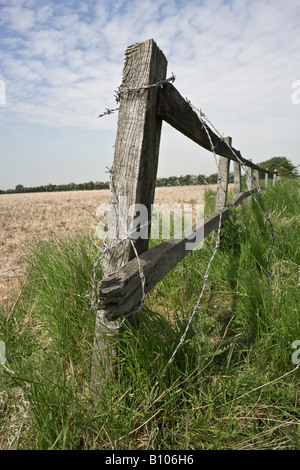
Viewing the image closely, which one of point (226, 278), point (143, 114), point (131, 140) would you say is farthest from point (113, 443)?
point (226, 278)

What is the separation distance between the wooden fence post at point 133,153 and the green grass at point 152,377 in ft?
0.60

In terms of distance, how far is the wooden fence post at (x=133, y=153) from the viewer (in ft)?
4.05

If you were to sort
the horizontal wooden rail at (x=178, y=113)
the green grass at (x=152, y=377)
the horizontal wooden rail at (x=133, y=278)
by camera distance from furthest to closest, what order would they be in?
the horizontal wooden rail at (x=178, y=113) < the green grass at (x=152, y=377) < the horizontal wooden rail at (x=133, y=278)

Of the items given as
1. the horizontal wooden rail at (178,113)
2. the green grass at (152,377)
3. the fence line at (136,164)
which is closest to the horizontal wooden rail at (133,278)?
the fence line at (136,164)

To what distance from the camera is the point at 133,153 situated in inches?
49.6

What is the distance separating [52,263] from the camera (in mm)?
2348

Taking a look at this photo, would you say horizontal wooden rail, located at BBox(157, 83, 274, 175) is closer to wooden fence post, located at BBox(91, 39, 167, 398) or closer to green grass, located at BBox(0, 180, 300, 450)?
wooden fence post, located at BBox(91, 39, 167, 398)

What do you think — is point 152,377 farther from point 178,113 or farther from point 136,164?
point 178,113

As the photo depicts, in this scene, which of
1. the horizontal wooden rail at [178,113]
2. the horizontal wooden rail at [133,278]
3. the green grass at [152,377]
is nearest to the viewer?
the horizontal wooden rail at [133,278]

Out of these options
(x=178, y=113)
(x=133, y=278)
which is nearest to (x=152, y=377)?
(x=133, y=278)

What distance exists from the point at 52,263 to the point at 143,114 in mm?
1589

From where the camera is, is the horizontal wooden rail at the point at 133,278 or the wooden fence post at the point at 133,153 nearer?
the horizontal wooden rail at the point at 133,278

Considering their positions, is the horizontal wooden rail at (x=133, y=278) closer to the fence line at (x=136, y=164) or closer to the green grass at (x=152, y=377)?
the fence line at (x=136, y=164)

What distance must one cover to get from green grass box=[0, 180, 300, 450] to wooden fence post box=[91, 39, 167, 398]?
184mm
